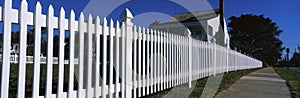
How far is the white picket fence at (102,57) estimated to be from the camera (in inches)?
84.3

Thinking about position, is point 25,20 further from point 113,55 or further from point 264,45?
point 264,45

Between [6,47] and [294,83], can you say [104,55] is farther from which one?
[294,83]

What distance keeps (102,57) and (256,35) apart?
47.3 metres

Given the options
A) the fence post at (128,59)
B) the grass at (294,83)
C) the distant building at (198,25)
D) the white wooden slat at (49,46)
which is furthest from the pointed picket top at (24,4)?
the distant building at (198,25)

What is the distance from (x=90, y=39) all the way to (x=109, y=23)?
1.61 ft

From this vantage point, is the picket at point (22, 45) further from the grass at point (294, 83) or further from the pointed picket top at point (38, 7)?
the grass at point (294, 83)

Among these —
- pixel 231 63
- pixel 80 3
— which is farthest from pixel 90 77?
pixel 231 63

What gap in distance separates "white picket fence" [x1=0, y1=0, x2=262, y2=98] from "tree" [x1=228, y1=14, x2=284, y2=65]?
4193 cm

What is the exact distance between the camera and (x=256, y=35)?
46.2 meters

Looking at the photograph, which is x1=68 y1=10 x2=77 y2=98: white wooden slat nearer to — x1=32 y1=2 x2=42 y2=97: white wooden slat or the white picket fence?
the white picket fence

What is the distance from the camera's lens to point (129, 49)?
12.5 feet

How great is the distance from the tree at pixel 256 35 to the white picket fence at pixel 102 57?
138 ft

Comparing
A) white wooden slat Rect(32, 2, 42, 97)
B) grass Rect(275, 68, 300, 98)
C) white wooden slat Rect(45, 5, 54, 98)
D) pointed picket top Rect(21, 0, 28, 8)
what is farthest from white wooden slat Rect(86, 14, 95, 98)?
grass Rect(275, 68, 300, 98)

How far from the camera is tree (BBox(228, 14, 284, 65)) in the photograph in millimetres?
45719
